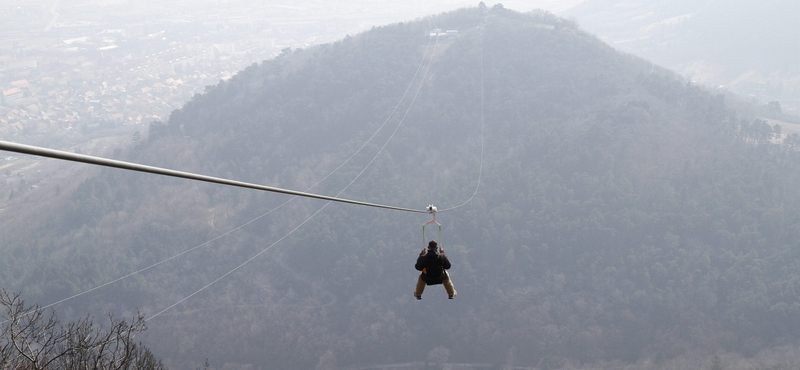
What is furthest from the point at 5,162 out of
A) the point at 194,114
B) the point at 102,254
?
the point at 102,254

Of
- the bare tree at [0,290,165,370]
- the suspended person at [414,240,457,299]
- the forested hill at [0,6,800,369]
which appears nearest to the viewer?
the suspended person at [414,240,457,299]

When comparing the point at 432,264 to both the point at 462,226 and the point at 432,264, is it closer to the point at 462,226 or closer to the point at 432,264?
the point at 432,264

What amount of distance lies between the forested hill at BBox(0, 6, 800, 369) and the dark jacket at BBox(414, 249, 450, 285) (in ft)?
140

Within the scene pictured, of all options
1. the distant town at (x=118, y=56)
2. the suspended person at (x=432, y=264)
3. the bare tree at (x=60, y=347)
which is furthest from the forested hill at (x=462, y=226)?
the suspended person at (x=432, y=264)

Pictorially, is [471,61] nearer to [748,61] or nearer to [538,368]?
[538,368]

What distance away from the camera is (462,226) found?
61.1 meters

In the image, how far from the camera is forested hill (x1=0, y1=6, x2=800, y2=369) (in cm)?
5331

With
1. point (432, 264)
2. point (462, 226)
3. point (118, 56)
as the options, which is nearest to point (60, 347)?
point (432, 264)

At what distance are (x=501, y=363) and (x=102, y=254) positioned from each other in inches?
1629

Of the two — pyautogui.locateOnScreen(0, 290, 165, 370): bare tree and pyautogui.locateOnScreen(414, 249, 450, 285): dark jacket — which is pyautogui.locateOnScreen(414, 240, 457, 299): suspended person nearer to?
pyautogui.locateOnScreen(414, 249, 450, 285): dark jacket

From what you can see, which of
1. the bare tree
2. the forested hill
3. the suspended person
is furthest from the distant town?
the suspended person

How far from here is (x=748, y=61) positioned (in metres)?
142

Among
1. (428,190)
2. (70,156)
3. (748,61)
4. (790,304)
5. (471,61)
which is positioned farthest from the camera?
(748,61)

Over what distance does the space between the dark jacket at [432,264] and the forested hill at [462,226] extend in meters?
42.6
